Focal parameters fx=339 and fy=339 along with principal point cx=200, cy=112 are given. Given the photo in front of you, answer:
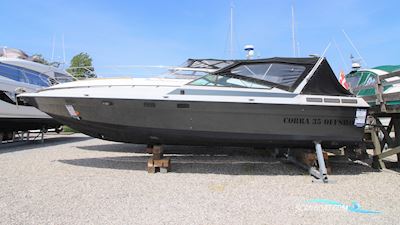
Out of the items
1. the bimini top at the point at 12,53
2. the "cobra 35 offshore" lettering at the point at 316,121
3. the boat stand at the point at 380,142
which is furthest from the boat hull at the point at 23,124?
the boat stand at the point at 380,142

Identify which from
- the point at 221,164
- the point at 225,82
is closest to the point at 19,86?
the point at 221,164

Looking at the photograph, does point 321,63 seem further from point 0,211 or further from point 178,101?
point 0,211

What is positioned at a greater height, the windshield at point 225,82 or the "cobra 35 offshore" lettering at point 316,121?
the windshield at point 225,82

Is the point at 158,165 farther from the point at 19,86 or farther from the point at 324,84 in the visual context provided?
the point at 19,86

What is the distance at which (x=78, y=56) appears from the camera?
107 feet

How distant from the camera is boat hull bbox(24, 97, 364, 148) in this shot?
17.2 feet

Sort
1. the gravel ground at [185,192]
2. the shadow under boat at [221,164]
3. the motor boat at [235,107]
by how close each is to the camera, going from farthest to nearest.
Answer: the shadow under boat at [221,164]
the motor boat at [235,107]
the gravel ground at [185,192]

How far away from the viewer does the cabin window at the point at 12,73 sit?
8125 millimetres

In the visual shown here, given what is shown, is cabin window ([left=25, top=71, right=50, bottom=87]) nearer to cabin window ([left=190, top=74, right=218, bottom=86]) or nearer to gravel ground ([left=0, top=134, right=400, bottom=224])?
gravel ground ([left=0, top=134, right=400, bottom=224])

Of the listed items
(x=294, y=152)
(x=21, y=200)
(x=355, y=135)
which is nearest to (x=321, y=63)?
(x=355, y=135)

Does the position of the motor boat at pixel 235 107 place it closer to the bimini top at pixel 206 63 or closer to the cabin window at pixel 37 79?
the bimini top at pixel 206 63

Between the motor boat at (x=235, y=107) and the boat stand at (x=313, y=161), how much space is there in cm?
18

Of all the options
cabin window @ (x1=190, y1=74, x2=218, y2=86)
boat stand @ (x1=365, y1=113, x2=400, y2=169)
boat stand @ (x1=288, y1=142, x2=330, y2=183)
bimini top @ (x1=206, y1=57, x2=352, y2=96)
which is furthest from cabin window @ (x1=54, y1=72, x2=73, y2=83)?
boat stand @ (x1=365, y1=113, x2=400, y2=169)

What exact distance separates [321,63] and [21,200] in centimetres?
474
